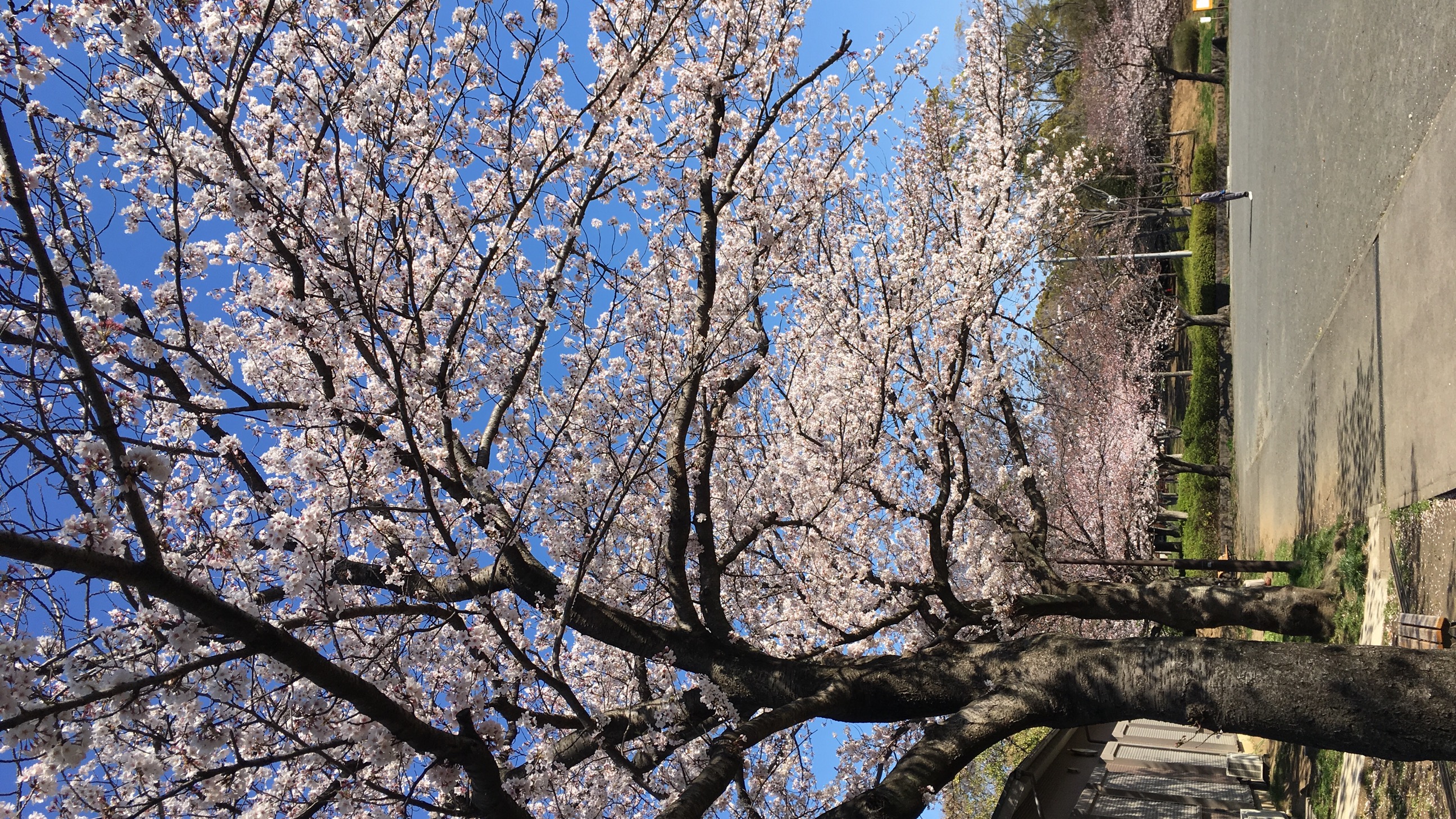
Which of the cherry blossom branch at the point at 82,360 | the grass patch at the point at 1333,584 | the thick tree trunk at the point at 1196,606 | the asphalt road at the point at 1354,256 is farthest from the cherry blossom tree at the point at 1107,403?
the cherry blossom branch at the point at 82,360

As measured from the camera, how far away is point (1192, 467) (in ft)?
54.1

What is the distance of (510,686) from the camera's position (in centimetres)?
491

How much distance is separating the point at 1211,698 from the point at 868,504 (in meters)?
4.84

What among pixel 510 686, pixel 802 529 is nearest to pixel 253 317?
pixel 510 686

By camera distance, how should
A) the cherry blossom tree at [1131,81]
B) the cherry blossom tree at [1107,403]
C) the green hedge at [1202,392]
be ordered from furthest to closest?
1. the cherry blossom tree at [1131,81]
2. the green hedge at [1202,392]
3. the cherry blossom tree at [1107,403]

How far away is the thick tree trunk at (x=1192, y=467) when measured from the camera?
53.8 ft

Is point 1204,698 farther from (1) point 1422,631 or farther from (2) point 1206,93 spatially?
(2) point 1206,93

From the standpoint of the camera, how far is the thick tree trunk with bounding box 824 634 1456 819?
3.75 meters

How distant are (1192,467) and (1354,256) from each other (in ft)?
37.6

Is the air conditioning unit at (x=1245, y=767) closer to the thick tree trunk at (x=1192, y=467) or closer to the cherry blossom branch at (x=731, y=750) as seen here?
the cherry blossom branch at (x=731, y=750)

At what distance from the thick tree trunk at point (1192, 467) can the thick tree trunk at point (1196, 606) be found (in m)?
9.75

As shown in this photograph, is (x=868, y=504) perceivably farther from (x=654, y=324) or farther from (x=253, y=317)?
(x=253, y=317)

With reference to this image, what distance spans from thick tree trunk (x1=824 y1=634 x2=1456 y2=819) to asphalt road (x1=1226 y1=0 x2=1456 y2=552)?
4.25 ft

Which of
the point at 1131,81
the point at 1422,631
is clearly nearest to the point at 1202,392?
the point at 1131,81
